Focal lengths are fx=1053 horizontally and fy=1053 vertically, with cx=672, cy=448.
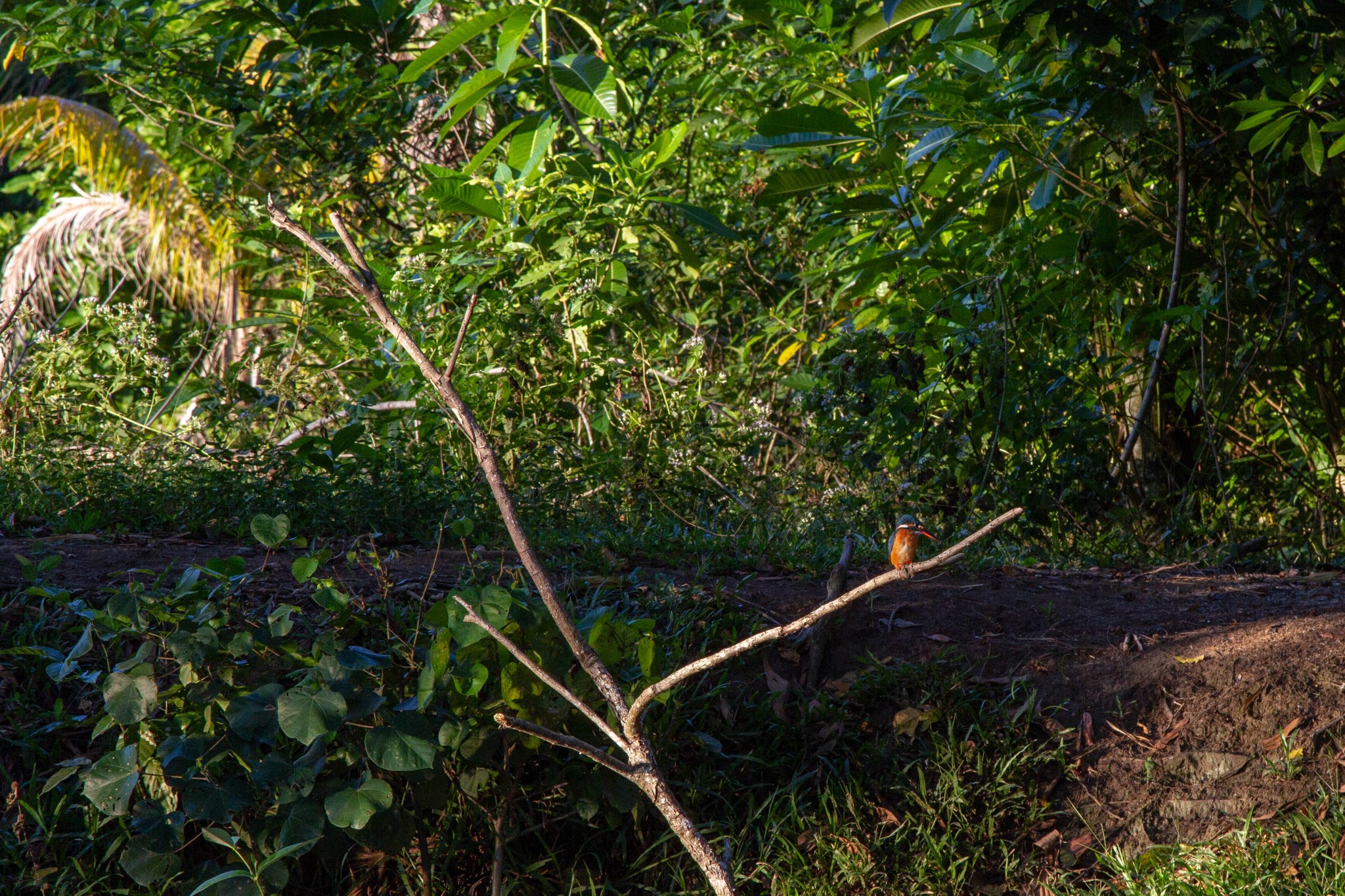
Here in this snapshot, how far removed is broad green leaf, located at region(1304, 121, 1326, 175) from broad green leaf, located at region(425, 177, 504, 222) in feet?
9.63

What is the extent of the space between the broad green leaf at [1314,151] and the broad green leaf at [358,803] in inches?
134

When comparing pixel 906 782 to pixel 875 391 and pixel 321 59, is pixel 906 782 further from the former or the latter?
pixel 321 59

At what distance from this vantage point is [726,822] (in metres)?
2.42

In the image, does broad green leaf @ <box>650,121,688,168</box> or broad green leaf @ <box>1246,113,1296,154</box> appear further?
broad green leaf @ <box>650,121,688,168</box>

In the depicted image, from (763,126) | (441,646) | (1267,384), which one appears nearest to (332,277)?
(763,126)

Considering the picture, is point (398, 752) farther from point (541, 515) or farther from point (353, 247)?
point (541, 515)

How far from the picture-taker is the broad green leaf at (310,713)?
2.00 meters


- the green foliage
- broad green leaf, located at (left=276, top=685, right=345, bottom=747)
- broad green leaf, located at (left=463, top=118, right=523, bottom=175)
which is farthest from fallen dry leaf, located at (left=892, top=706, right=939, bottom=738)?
broad green leaf, located at (left=463, top=118, right=523, bottom=175)

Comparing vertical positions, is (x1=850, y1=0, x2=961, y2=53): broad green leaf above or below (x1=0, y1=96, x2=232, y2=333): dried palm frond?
above

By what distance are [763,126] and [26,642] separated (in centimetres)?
308

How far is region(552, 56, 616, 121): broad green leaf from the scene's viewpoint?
4.31 metres

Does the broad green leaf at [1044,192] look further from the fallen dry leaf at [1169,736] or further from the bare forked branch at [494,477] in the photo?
the bare forked branch at [494,477]

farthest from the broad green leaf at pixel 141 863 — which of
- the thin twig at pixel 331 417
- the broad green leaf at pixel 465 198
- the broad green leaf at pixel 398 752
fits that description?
the broad green leaf at pixel 465 198

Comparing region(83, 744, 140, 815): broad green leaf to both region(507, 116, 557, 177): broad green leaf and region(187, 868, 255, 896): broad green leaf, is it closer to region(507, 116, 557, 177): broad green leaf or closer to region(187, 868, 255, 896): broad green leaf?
region(187, 868, 255, 896): broad green leaf
